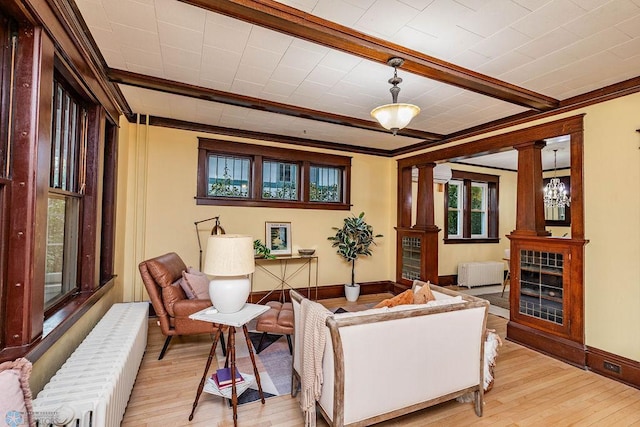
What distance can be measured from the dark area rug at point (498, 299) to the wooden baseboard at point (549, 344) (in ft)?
5.04

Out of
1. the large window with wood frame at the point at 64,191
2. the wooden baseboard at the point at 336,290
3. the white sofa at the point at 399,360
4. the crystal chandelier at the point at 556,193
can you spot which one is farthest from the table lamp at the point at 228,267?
the crystal chandelier at the point at 556,193

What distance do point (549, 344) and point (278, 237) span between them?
366 centimetres

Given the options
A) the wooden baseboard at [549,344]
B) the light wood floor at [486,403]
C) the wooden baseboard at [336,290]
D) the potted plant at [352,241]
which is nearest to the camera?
the light wood floor at [486,403]

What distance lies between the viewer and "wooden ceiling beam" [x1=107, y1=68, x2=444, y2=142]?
2.97m

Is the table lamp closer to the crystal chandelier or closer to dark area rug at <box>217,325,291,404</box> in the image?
dark area rug at <box>217,325,291,404</box>

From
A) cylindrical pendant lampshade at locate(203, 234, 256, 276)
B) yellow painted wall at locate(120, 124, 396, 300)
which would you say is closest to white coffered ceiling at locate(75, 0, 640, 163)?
yellow painted wall at locate(120, 124, 396, 300)

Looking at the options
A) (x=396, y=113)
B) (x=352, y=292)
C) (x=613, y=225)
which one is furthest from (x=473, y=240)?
(x=396, y=113)

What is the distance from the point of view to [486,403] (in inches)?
97.9

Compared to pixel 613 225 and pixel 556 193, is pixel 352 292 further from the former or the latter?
pixel 556 193

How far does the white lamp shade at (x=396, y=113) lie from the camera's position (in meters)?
2.59

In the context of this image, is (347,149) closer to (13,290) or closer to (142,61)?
(142,61)

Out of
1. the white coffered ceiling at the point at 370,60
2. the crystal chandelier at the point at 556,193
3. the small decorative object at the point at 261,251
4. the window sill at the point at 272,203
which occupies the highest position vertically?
the white coffered ceiling at the point at 370,60

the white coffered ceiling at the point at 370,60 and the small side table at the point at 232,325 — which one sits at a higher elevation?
the white coffered ceiling at the point at 370,60

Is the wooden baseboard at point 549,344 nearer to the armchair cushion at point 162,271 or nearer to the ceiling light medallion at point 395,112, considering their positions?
the ceiling light medallion at point 395,112
